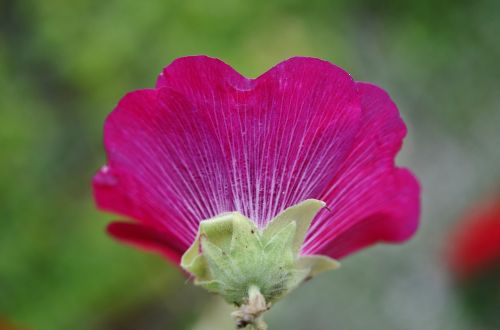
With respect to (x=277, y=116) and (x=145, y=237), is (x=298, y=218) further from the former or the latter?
(x=145, y=237)

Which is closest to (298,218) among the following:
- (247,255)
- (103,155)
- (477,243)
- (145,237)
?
(247,255)

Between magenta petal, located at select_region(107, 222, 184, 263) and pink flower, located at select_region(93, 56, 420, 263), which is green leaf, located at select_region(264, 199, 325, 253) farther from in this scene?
magenta petal, located at select_region(107, 222, 184, 263)

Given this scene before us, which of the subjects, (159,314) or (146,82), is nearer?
(146,82)

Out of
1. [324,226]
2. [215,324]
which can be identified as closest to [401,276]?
[215,324]

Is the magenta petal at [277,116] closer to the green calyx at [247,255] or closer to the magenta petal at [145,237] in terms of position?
the green calyx at [247,255]

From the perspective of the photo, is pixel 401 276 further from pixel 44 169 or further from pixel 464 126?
pixel 44 169

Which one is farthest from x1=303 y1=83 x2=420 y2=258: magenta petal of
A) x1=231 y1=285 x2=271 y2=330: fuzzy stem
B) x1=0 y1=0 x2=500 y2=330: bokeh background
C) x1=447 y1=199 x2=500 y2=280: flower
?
x1=447 y1=199 x2=500 y2=280: flower
